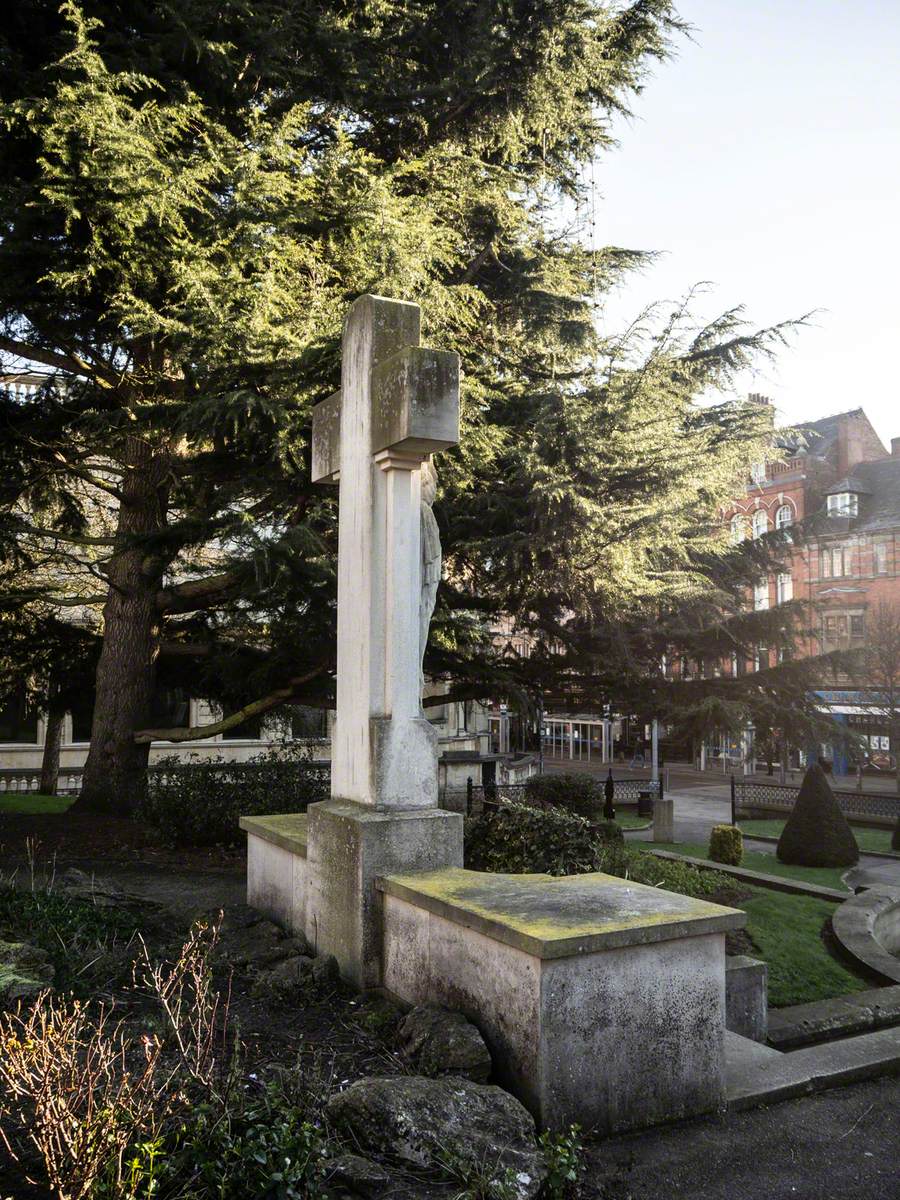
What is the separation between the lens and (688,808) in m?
27.8

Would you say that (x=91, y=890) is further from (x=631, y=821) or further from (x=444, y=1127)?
(x=631, y=821)

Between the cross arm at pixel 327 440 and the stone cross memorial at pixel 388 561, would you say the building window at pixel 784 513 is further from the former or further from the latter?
the stone cross memorial at pixel 388 561

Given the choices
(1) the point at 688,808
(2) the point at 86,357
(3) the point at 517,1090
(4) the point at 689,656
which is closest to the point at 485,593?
(4) the point at 689,656

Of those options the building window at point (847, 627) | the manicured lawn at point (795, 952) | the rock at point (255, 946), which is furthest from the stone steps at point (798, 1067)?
the building window at point (847, 627)

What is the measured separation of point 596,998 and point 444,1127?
93 centimetres

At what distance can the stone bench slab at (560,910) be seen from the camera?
388 cm

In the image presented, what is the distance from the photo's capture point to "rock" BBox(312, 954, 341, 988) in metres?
5.28

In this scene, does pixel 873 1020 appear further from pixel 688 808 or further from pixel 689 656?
pixel 688 808

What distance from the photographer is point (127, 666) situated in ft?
45.4

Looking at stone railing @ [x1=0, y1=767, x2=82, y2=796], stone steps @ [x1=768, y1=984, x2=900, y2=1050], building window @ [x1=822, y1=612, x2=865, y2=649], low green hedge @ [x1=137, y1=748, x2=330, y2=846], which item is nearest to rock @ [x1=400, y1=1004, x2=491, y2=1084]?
stone steps @ [x1=768, y1=984, x2=900, y2=1050]

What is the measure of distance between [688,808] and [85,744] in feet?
61.9

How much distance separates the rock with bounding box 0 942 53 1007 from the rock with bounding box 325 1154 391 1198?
1892 mm

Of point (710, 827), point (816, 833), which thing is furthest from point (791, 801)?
point (816, 833)

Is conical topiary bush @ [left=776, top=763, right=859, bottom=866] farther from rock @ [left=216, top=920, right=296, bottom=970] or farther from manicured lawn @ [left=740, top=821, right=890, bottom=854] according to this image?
rock @ [left=216, top=920, right=296, bottom=970]
